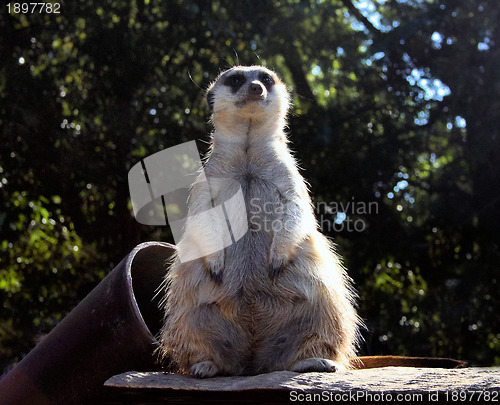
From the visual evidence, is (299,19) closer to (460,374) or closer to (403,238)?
(403,238)

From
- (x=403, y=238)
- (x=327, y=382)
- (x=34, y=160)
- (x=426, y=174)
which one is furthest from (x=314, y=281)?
(x=34, y=160)

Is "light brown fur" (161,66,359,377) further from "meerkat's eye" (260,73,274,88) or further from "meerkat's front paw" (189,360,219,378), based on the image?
"meerkat's eye" (260,73,274,88)

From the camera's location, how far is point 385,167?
19.2 ft

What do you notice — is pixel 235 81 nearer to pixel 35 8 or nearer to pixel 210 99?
pixel 210 99

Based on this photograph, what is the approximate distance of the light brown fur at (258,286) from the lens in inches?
105

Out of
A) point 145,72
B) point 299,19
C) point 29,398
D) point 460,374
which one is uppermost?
point 299,19

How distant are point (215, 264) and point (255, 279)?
201 mm

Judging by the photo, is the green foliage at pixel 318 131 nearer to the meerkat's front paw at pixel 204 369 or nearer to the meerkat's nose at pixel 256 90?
the meerkat's nose at pixel 256 90

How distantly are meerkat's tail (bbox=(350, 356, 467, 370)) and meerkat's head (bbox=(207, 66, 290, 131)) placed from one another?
4.41 ft

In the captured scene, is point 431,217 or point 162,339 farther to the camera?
point 431,217

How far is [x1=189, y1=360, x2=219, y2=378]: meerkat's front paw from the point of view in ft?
8.25

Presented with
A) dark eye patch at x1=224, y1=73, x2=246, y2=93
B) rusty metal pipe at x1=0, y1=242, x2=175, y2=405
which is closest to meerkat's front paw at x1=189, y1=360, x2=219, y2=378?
rusty metal pipe at x1=0, y1=242, x2=175, y2=405

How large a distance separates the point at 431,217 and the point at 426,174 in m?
0.72

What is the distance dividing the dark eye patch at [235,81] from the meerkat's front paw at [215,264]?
41.6 inches
